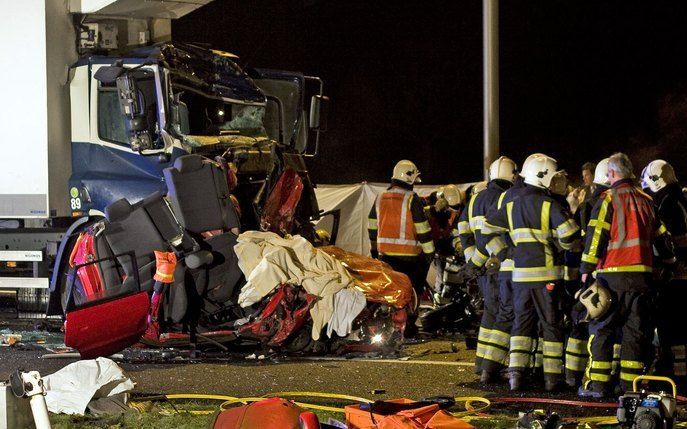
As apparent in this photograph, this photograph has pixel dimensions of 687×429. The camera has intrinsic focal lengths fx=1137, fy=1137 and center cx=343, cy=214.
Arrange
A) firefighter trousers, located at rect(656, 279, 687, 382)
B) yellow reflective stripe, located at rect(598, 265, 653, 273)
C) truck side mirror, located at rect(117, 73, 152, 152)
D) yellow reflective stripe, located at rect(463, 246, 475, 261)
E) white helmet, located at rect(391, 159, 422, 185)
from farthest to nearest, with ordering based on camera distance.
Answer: white helmet, located at rect(391, 159, 422, 185) → truck side mirror, located at rect(117, 73, 152, 152) → yellow reflective stripe, located at rect(463, 246, 475, 261) → firefighter trousers, located at rect(656, 279, 687, 382) → yellow reflective stripe, located at rect(598, 265, 653, 273)

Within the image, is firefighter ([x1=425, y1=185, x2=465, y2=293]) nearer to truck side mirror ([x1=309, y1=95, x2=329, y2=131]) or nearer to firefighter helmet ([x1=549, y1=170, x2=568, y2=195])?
truck side mirror ([x1=309, y1=95, x2=329, y2=131])

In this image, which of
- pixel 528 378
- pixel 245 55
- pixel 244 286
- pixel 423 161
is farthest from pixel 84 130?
pixel 423 161

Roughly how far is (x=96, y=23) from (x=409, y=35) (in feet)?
96.7

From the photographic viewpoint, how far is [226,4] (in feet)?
129

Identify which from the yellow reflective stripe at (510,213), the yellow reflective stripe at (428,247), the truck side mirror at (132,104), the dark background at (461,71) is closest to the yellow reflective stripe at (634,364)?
the yellow reflective stripe at (510,213)

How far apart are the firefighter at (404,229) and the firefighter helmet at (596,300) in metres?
3.81

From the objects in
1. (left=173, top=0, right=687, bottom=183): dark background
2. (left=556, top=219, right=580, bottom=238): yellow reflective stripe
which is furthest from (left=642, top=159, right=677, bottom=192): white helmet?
(left=173, top=0, right=687, bottom=183): dark background

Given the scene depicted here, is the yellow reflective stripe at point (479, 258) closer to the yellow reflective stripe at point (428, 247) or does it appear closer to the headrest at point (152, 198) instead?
the yellow reflective stripe at point (428, 247)

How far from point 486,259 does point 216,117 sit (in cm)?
386

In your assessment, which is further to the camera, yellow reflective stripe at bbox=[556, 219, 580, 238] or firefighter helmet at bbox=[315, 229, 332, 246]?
firefighter helmet at bbox=[315, 229, 332, 246]

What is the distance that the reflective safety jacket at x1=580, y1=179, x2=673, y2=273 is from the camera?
8.51 m

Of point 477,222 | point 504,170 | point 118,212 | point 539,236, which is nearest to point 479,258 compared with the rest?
point 477,222

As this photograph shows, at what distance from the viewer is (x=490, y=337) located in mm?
9391

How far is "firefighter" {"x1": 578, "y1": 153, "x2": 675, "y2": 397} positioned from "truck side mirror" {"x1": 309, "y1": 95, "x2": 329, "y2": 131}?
5467 mm
